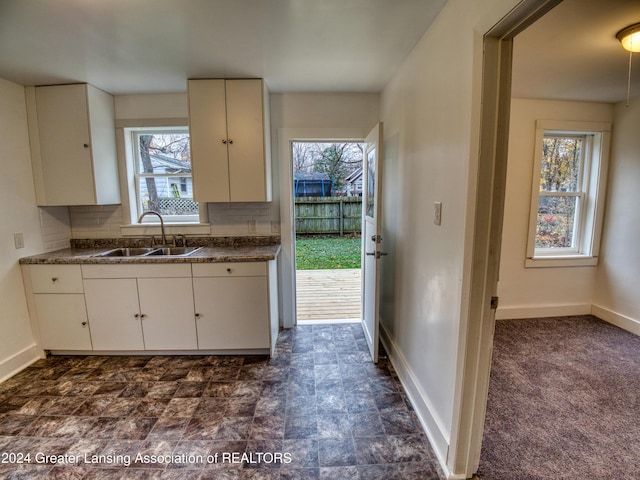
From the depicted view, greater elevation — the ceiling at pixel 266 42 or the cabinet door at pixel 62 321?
the ceiling at pixel 266 42

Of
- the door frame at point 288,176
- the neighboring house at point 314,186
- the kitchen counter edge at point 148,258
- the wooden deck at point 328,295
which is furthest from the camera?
the neighboring house at point 314,186

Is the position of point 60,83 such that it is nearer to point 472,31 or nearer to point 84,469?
point 84,469

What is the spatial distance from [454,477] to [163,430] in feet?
5.16

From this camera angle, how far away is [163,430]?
5.59ft

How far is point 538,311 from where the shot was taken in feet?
10.4

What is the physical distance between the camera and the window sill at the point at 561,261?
10.1ft

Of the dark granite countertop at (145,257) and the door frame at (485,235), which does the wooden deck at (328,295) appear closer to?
the dark granite countertop at (145,257)

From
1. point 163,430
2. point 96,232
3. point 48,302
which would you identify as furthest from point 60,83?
point 163,430

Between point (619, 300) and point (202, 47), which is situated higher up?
point (202, 47)

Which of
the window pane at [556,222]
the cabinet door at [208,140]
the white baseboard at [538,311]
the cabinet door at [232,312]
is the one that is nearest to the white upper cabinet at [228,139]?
the cabinet door at [208,140]

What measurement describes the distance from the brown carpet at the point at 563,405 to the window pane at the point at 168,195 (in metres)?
2.99

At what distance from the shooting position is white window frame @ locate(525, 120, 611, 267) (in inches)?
116

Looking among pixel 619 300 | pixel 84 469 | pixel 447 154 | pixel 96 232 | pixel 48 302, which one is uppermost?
pixel 447 154

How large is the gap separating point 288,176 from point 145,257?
1401mm
